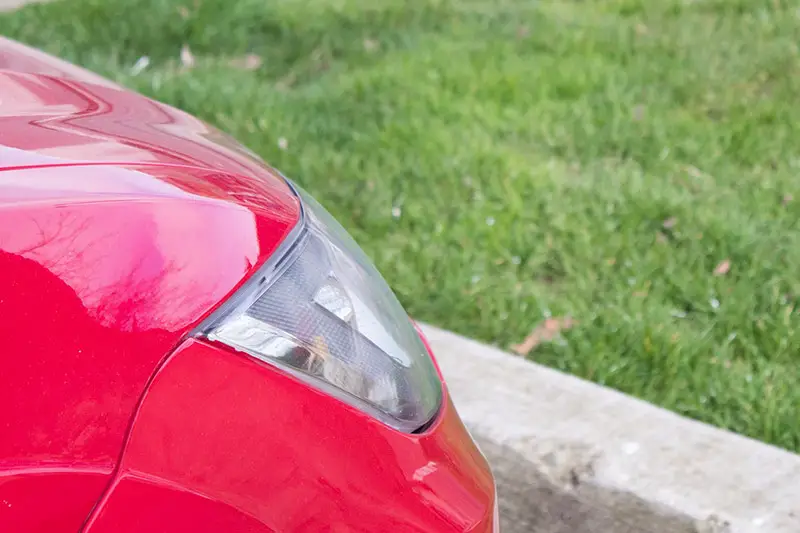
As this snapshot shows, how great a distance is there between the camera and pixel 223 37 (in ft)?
18.4

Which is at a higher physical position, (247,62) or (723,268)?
(247,62)

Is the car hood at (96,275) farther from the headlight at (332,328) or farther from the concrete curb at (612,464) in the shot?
the concrete curb at (612,464)

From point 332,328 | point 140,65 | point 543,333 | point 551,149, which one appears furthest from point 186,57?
point 332,328

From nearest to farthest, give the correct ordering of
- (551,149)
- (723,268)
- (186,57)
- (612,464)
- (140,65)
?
(612,464) → (723,268) → (551,149) → (140,65) → (186,57)

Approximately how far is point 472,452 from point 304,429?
40 cm

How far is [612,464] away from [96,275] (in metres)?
1.39

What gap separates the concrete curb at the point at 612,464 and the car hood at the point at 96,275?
44.7 inches

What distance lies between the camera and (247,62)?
17.8 ft

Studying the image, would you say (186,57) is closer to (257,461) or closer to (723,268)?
(723,268)

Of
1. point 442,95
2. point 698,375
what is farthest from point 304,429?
point 442,95

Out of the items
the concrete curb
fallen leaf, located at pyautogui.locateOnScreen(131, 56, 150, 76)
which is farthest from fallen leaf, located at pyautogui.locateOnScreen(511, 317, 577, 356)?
fallen leaf, located at pyautogui.locateOnScreen(131, 56, 150, 76)

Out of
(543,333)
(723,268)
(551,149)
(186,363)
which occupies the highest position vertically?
(186,363)

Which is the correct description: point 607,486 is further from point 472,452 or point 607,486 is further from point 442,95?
point 442,95

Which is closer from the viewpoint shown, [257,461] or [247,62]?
[257,461]
